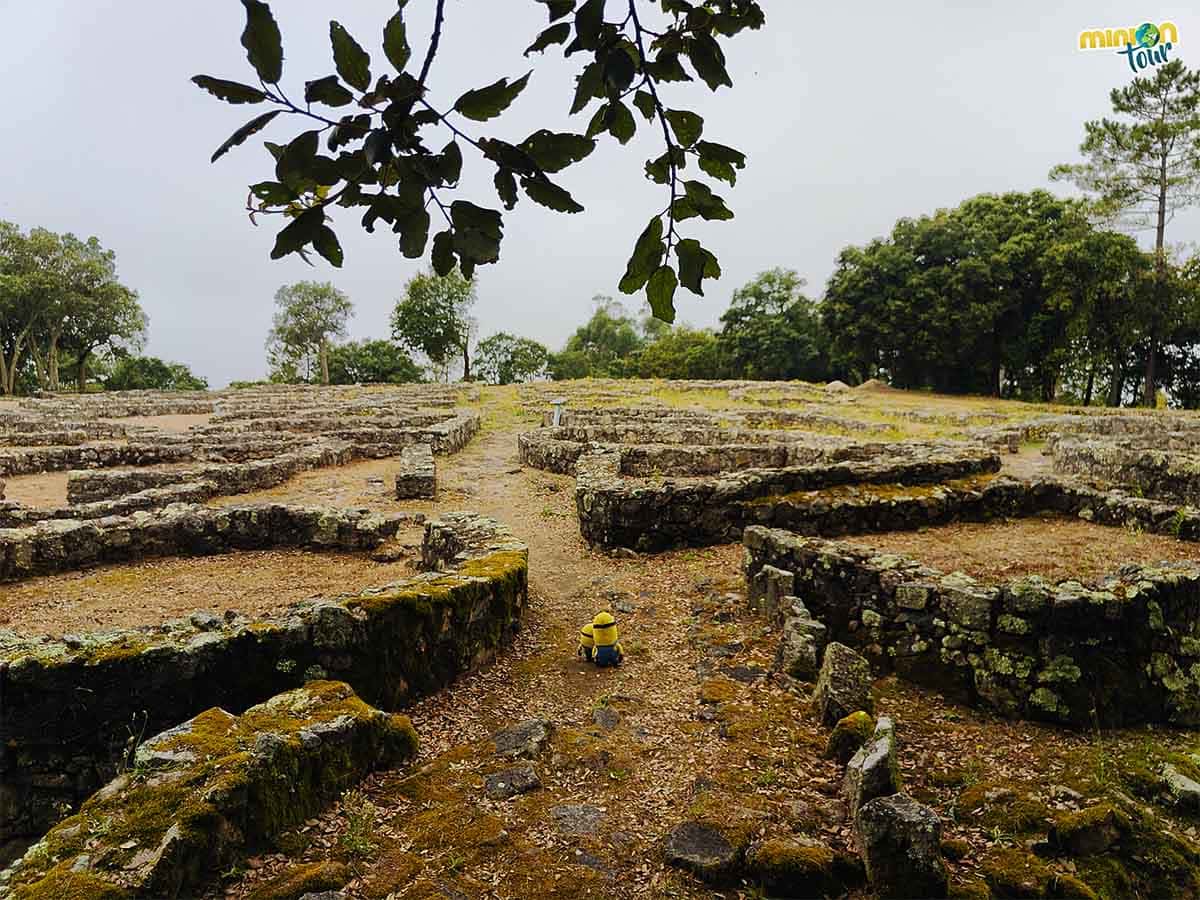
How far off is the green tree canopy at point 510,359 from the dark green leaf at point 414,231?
70.7m

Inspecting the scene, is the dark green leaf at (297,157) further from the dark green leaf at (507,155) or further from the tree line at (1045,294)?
the tree line at (1045,294)

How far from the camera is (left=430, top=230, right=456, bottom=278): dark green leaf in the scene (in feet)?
5.57

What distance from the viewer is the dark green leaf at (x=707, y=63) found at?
1.98 metres

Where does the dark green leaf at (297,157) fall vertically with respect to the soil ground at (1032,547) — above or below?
above

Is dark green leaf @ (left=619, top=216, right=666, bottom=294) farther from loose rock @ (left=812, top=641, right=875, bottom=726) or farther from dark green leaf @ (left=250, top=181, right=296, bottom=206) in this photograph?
loose rock @ (left=812, top=641, right=875, bottom=726)

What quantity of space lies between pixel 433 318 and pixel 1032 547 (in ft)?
205

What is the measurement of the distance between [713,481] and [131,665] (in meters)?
7.24

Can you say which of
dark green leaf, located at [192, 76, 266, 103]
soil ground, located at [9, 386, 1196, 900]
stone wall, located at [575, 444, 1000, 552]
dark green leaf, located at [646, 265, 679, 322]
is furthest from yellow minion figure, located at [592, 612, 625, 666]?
dark green leaf, located at [192, 76, 266, 103]

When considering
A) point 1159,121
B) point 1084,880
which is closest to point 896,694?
point 1084,880

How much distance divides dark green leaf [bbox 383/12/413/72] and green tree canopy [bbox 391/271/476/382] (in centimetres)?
6588

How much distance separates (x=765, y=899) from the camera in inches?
124

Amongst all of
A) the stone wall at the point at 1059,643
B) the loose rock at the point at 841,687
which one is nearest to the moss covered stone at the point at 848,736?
the loose rock at the point at 841,687

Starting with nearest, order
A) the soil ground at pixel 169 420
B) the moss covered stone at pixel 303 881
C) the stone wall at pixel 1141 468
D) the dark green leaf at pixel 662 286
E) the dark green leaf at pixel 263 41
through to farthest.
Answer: the dark green leaf at pixel 263 41 < the dark green leaf at pixel 662 286 < the moss covered stone at pixel 303 881 < the stone wall at pixel 1141 468 < the soil ground at pixel 169 420

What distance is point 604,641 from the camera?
19.4ft
